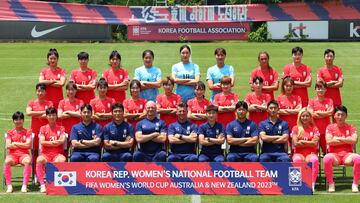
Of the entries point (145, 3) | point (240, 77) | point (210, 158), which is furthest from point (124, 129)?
point (145, 3)

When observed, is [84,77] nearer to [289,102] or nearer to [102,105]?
[102,105]

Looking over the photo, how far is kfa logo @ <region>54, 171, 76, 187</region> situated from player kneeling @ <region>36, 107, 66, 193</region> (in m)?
0.50

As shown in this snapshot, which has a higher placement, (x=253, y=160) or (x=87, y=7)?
(x=87, y=7)

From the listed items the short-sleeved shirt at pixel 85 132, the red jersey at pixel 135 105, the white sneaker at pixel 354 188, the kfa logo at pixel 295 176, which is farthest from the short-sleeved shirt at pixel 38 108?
the white sneaker at pixel 354 188

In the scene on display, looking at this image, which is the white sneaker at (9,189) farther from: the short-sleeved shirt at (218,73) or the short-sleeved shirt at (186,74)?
the short-sleeved shirt at (218,73)

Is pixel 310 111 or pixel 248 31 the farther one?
pixel 248 31

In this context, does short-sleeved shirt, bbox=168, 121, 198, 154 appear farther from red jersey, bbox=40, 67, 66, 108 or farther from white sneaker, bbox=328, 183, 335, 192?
red jersey, bbox=40, 67, 66, 108

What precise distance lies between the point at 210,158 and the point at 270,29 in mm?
34096

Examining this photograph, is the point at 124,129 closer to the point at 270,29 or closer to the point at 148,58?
the point at 148,58

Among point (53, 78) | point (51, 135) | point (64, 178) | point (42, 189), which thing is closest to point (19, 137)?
point (51, 135)

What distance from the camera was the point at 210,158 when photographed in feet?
46.0

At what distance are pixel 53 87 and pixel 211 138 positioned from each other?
11.2 feet

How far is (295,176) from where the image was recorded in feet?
43.5

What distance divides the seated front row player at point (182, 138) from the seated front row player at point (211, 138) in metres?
0.14
